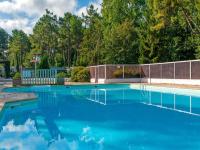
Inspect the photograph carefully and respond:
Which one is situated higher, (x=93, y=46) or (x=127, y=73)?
→ (x=93, y=46)

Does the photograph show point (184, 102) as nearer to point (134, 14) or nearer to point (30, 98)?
point (30, 98)

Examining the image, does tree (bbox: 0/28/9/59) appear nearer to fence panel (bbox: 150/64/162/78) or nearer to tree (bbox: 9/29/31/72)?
tree (bbox: 9/29/31/72)

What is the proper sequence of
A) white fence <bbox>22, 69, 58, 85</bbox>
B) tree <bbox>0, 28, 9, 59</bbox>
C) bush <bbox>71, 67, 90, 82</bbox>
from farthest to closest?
tree <bbox>0, 28, 9, 59</bbox> → bush <bbox>71, 67, 90, 82</bbox> → white fence <bbox>22, 69, 58, 85</bbox>

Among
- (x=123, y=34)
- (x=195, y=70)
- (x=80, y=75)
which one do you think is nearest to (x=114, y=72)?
(x=80, y=75)

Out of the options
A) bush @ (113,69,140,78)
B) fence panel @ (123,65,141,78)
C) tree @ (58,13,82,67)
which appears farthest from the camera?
tree @ (58,13,82,67)

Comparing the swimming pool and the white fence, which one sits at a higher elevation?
the white fence

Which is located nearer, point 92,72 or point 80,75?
point 80,75

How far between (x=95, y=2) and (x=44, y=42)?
1070 cm

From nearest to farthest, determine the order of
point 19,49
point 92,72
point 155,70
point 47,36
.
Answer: point 155,70 < point 92,72 < point 47,36 < point 19,49

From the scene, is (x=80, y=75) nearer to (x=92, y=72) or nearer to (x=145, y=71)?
(x=92, y=72)

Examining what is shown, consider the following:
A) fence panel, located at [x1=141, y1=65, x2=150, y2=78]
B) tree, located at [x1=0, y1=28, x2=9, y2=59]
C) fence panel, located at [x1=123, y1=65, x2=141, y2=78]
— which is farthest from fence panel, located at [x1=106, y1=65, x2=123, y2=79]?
tree, located at [x1=0, y1=28, x2=9, y2=59]

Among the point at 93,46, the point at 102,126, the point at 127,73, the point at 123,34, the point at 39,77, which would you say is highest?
the point at 123,34

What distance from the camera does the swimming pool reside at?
7984 mm

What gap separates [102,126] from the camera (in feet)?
33.7
